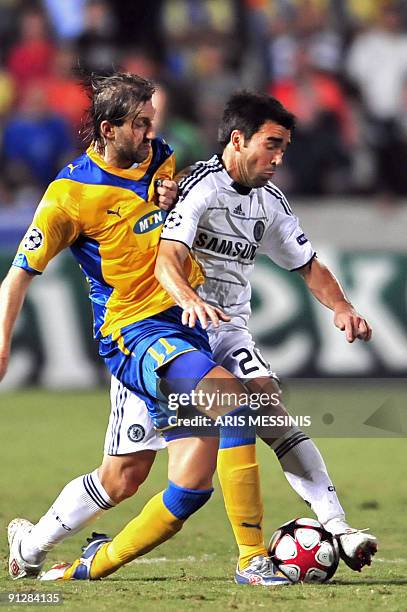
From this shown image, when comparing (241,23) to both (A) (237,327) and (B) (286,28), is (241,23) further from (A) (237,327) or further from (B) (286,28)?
(A) (237,327)

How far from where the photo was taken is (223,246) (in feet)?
19.1

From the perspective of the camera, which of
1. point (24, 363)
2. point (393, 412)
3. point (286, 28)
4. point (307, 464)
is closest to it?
point (307, 464)

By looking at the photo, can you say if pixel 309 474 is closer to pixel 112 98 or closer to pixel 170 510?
pixel 170 510

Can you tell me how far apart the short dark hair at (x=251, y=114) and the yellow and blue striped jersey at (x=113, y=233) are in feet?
1.41

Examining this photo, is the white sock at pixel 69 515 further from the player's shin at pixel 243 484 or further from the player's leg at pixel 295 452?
the player's leg at pixel 295 452

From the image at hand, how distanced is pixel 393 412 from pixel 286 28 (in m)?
10.1

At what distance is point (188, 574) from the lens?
5.92 metres

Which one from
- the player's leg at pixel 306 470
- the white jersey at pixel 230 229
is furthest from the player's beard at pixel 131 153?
the player's leg at pixel 306 470

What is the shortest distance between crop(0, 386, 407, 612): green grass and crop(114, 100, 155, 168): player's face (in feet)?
5.20

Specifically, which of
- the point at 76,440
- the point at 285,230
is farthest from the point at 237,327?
the point at 76,440

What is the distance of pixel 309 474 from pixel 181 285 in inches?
41.3

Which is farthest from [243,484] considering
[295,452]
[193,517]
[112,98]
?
[193,517]

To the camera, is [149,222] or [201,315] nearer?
[201,315]

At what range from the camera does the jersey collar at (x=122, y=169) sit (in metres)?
5.70
